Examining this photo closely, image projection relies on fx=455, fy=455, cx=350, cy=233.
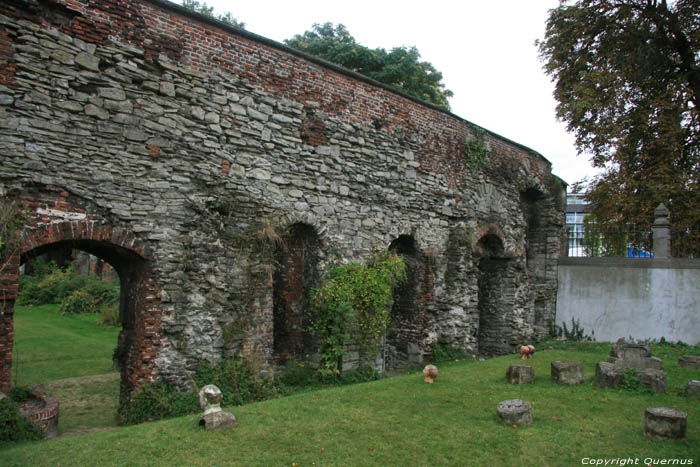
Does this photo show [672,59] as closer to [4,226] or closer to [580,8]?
[580,8]

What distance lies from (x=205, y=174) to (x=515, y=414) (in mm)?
5486

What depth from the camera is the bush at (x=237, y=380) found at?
22.2 feet

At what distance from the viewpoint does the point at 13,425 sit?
4.93 meters

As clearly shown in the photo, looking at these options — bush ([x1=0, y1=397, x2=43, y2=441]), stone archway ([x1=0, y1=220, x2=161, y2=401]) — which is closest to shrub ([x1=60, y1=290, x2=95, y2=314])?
stone archway ([x1=0, y1=220, x2=161, y2=401])

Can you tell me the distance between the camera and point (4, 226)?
524cm

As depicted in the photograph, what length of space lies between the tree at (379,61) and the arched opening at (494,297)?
33.9 feet

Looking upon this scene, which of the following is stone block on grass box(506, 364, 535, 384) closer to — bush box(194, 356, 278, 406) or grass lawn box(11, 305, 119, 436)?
A: bush box(194, 356, 278, 406)

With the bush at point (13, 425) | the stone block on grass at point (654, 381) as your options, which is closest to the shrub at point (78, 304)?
the bush at point (13, 425)

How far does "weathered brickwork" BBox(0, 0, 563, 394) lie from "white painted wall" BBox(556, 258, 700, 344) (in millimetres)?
5365

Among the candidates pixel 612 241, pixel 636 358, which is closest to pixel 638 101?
pixel 612 241

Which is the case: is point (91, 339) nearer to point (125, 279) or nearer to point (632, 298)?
point (125, 279)

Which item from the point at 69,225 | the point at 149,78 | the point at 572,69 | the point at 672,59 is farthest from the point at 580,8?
the point at 69,225

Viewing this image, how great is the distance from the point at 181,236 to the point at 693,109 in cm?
1670

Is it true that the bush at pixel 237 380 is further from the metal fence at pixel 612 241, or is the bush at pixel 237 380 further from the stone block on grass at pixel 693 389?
the metal fence at pixel 612 241
